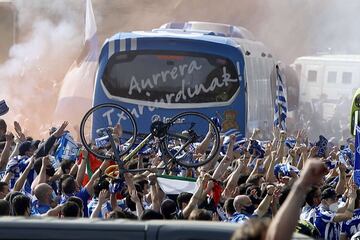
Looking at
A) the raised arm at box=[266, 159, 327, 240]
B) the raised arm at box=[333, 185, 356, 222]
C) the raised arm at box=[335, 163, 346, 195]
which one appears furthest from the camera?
the raised arm at box=[335, 163, 346, 195]

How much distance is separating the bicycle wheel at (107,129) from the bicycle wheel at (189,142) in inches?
18.1

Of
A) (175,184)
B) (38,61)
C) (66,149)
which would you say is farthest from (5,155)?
(38,61)

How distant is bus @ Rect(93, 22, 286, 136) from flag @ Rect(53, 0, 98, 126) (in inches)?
219

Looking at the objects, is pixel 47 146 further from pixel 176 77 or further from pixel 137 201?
pixel 176 77

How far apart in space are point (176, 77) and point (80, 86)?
30.0 ft

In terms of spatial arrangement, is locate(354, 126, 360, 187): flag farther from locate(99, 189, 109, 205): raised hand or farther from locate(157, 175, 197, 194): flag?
locate(99, 189, 109, 205): raised hand

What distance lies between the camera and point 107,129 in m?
12.2

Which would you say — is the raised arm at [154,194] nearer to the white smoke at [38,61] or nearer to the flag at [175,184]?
the flag at [175,184]

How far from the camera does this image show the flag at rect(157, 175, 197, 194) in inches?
417

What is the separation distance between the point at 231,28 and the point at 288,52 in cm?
1994

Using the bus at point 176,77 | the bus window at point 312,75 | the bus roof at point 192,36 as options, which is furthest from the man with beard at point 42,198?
the bus window at point 312,75

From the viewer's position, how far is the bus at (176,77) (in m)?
18.6

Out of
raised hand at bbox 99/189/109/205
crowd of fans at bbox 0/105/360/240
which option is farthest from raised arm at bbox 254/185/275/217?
raised hand at bbox 99/189/109/205

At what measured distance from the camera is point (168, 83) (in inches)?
738
